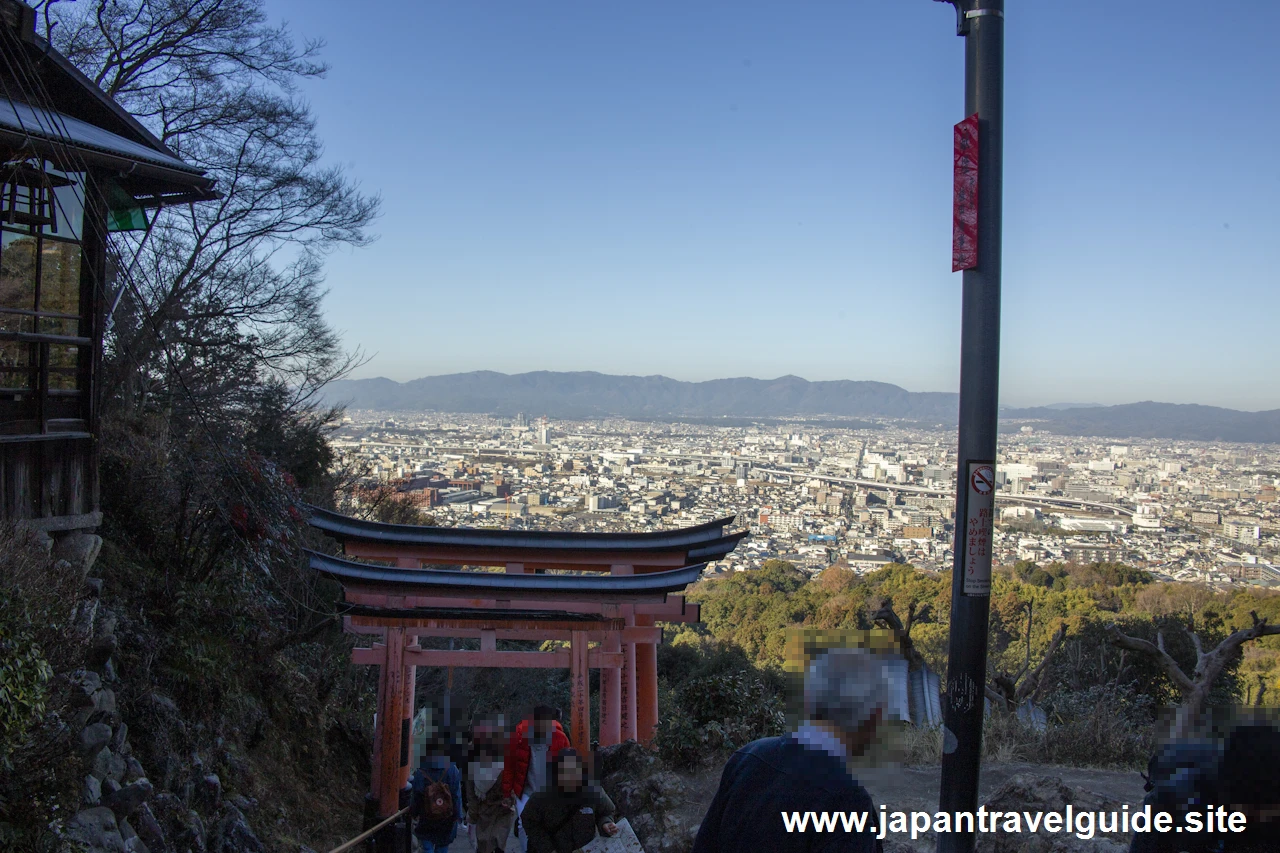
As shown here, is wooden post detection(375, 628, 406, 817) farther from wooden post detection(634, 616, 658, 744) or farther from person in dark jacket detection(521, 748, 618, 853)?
person in dark jacket detection(521, 748, 618, 853)

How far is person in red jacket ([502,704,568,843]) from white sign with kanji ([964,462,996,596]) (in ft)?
11.7

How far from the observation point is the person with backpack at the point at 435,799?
238 inches

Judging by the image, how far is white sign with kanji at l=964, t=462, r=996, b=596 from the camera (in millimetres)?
3719

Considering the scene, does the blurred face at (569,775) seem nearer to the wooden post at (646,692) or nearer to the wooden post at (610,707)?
the wooden post at (610,707)

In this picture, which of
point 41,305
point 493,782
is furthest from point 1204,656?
point 41,305

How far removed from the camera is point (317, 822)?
8859 millimetres

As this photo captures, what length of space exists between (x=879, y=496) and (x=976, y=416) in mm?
27990

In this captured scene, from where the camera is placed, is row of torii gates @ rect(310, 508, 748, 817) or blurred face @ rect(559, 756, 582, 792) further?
row of torii gates @ rect(310, 508, 748, 817)

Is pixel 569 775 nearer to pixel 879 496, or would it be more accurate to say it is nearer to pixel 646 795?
pixel 646 795

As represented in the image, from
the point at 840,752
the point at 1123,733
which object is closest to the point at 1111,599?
the point at 1123,733

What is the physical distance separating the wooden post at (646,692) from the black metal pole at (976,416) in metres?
5.10

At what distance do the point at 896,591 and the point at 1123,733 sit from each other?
38.6 ft

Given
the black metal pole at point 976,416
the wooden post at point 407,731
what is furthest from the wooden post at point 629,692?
the black metal pole at point 976,416

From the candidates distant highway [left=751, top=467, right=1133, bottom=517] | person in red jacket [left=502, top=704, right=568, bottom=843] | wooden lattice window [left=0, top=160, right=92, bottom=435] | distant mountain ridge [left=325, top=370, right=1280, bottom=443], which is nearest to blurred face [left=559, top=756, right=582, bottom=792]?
person in red jacket [left=502, top=704, right=568, bottom=843]
